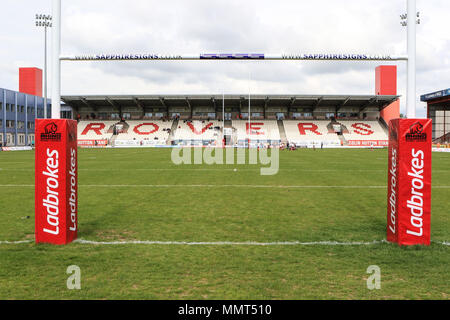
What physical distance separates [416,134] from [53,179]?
5.72 m

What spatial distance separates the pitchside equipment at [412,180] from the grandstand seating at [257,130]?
168 feet

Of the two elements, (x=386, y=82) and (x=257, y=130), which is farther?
(x=386, y=82)

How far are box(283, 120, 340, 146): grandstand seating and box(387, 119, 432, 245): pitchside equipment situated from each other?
2000 inches

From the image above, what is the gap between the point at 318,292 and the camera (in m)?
3.62

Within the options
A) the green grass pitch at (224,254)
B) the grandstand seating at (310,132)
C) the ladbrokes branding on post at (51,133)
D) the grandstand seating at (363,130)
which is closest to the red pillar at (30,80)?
the grandstand seating at (310,132)

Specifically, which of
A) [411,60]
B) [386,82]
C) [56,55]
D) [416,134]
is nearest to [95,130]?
[386,82]

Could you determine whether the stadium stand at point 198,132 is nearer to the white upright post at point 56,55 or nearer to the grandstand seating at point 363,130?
the grandstand seating at point 363,130

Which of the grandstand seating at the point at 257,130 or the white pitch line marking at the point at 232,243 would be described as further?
the grandstand seating at the point at 257,130

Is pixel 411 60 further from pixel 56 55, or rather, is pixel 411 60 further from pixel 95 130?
pixel 95 130

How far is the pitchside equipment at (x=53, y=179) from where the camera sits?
17.1ft

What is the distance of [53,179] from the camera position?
5242 millimetres

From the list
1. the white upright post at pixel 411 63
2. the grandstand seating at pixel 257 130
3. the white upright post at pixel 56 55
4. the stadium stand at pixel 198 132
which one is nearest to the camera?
the white upright post at pixel 411 63

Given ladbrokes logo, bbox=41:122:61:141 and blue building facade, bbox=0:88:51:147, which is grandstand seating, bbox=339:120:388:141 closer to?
blue building facade, bbox=0:88:51:147

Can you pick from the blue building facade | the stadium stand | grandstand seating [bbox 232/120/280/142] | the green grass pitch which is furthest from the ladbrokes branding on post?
the blue building facade
